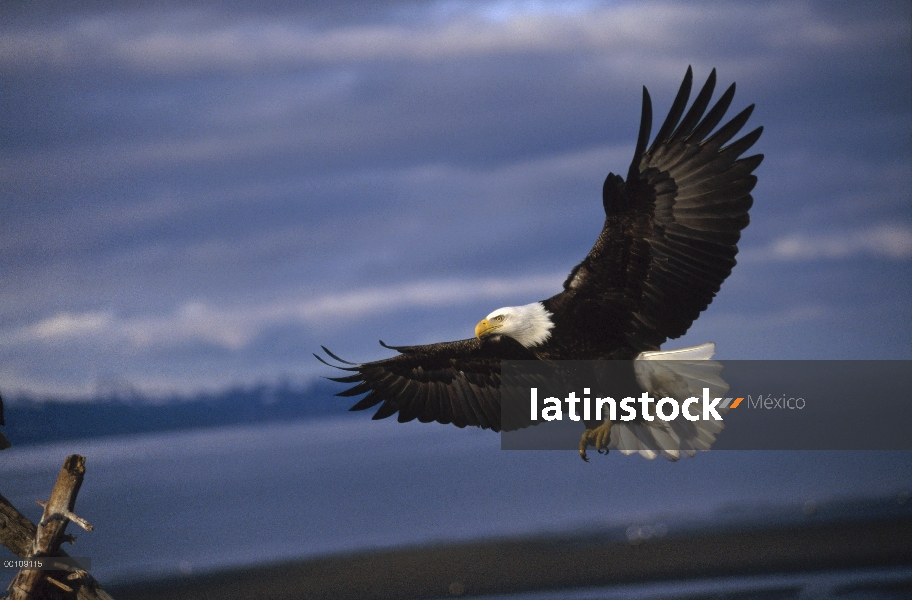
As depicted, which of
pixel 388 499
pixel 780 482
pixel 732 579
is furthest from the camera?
pixel 388 499

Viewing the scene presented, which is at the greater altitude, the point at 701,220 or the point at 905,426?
the point at 701,220

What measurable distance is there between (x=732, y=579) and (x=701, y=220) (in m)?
6.10

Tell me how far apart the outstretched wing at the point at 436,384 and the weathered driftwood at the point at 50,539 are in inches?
100

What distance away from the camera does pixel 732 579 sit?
1077cm

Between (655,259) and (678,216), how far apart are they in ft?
1.12

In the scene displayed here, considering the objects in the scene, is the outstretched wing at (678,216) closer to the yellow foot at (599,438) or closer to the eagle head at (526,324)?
the eagle head at (526,324)

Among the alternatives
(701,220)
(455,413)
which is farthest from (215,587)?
(701,220)

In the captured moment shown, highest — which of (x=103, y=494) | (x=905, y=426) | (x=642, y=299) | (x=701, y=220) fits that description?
(x=701, y=220)

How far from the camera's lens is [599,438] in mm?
7270

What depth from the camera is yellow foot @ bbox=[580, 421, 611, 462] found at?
7.24m

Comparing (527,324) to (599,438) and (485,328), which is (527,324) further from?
(599,438)

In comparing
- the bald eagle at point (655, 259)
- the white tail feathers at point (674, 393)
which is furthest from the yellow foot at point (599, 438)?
the white tail feathers at point (674, 393)

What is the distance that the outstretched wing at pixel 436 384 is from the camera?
309 inches

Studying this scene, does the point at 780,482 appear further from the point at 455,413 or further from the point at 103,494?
the point at 103,494
